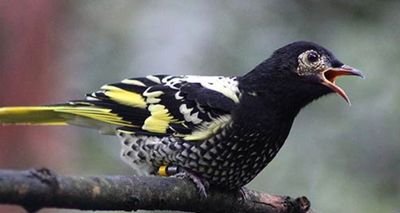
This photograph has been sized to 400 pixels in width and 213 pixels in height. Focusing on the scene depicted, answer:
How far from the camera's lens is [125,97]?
13.4 ft

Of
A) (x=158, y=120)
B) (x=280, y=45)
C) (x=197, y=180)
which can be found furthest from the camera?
(x=280, y=45)

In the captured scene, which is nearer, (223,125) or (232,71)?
(223,125)

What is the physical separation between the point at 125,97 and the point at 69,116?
0.80ft

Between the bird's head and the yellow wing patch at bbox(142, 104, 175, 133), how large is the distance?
36 centimetres

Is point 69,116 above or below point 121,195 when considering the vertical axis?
above

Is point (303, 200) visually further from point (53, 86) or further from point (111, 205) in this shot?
point (53, 86)

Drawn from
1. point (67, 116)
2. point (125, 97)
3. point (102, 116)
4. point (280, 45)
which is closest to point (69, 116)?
point (67, 116)

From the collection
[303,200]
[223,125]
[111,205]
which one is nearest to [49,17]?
[223,125]

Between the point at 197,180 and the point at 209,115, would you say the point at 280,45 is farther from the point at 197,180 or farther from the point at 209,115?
the point at 197,180

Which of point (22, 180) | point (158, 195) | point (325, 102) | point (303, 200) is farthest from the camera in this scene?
point (325, 102)

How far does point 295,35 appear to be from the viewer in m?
7.25

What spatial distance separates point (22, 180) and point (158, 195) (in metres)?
0.74

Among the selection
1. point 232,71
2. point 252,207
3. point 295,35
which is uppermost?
point 295,35

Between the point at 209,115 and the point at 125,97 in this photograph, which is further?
the point at 125,97
